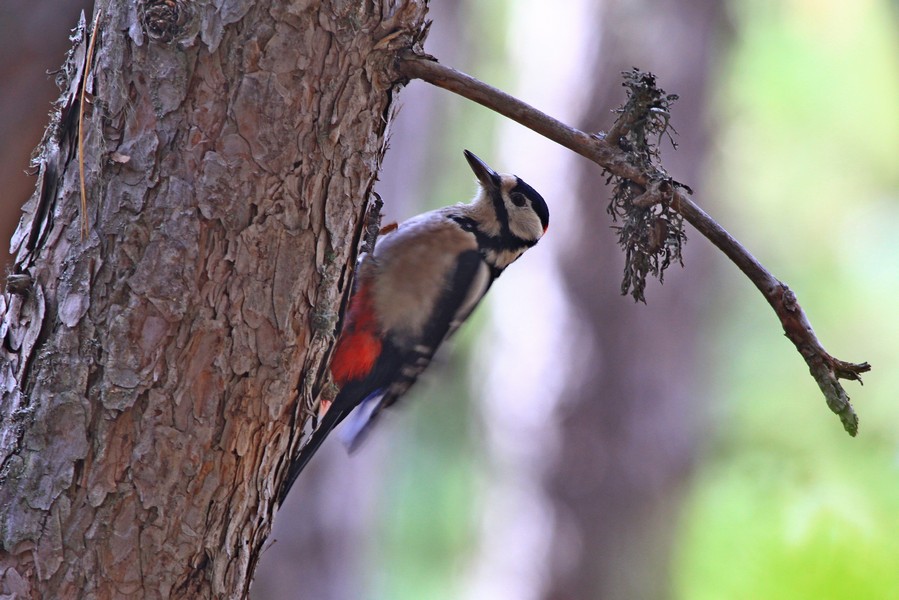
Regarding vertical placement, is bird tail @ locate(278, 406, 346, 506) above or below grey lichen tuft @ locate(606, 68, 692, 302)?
below

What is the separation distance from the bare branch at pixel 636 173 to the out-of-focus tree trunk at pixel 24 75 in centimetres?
116

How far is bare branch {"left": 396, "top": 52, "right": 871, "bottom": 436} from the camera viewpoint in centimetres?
159

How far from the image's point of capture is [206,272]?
1440 mm

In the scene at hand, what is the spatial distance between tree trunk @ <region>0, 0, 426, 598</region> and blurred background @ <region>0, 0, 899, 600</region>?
2.39m

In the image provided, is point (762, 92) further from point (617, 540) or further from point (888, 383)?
point (617, 540)

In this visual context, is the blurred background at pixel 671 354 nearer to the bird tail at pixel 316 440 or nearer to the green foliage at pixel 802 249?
the green foliage at pixel 802 249

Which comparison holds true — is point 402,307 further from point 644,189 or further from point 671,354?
point 671,354

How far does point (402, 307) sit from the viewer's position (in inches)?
101

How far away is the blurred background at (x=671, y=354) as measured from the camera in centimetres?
459

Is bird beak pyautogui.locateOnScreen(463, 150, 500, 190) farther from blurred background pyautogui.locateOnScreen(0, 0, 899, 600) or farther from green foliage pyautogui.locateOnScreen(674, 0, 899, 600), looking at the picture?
green foliage pyautogui.locateOnScreen(674, 0, 899, 600)

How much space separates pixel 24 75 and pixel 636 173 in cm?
163

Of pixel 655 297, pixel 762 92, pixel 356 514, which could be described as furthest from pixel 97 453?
pixel 762 92

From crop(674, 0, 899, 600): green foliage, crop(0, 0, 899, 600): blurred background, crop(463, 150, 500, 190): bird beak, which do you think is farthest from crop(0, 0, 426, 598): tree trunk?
crop(674, 0, 899, 600): green foliage

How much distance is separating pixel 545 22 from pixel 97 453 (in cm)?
483
